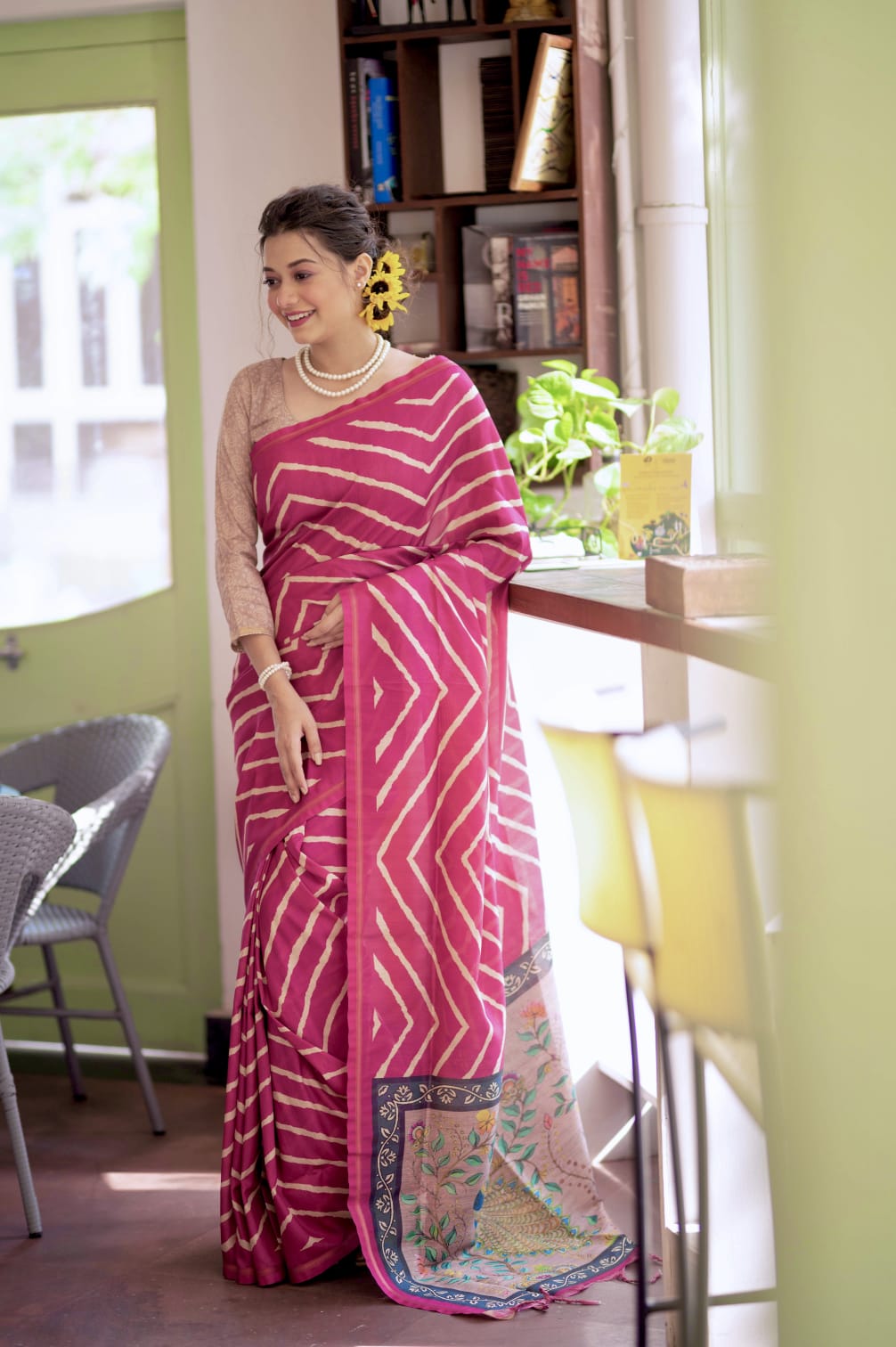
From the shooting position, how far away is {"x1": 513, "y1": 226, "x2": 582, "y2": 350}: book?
3023 millimetres

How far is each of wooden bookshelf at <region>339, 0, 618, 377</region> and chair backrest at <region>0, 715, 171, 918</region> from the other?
1101 millimetres

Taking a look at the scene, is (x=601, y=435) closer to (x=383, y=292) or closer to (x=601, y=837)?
(x=383, y=292)

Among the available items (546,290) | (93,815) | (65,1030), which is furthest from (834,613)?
(65,1030)

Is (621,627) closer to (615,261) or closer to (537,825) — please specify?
(537,825)

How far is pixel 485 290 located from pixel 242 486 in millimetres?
935

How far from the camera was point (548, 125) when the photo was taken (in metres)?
2.96

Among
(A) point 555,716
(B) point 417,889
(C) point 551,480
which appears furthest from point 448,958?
(C) point 551,480

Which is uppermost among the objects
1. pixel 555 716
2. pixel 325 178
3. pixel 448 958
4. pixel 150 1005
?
pixel 325 178

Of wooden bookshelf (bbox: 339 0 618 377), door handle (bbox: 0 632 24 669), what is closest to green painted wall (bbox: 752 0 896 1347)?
wooden bookshelf (bbox: 339 0 618 377)

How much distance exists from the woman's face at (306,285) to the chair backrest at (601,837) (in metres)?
0.92

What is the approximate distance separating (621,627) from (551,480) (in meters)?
1.36

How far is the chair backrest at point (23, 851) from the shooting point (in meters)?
2.51

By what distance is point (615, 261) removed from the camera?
122 inches

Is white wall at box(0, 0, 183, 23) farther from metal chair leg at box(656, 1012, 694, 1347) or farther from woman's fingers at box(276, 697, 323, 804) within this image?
metal chair leg at box(656, 1012, 694, 1347)
